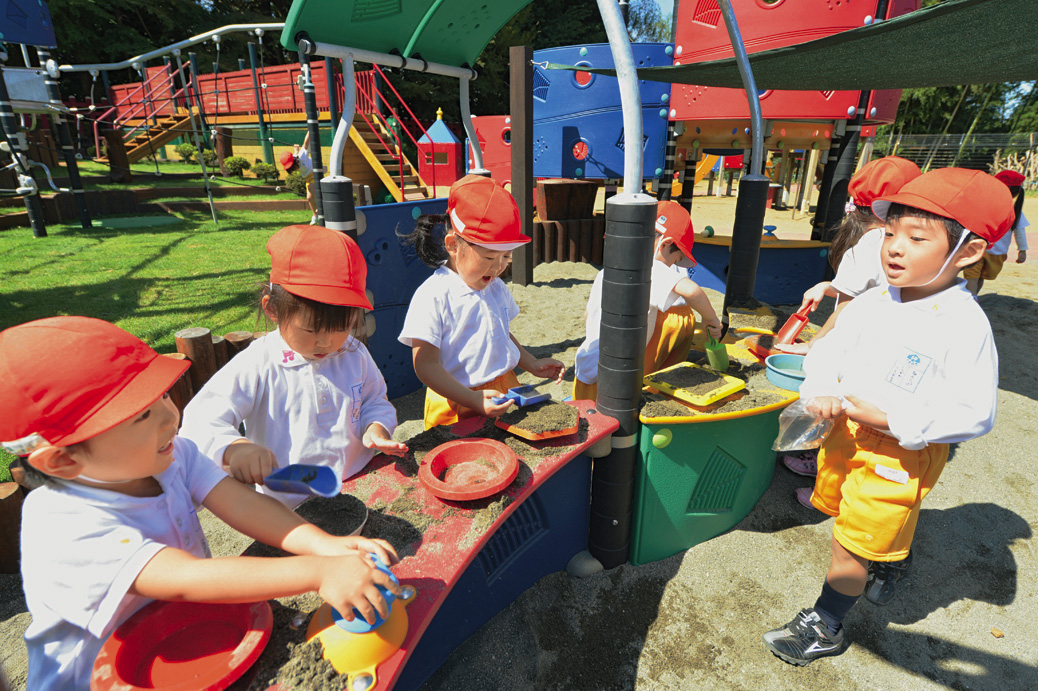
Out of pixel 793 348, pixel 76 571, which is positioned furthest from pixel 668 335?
pixel 76 571

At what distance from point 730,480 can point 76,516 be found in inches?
95.7

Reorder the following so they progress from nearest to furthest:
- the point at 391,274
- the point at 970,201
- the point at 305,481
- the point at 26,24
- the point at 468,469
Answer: the point at 305,481, the point at 970,201, the point at 468,469, the point at 391,274, the point at 26,24

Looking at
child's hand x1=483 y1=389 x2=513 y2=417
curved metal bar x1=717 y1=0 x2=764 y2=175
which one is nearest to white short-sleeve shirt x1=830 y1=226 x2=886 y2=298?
curved metal bar x1=717 y1=0 x2=764 y2=175

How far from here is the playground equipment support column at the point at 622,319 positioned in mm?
1754

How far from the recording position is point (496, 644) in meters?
2.04

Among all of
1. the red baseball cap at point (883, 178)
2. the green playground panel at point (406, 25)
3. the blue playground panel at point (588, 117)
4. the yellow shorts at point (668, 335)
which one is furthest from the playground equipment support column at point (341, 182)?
the blue playground panel at point (588, 117)

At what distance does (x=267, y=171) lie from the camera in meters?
14.5

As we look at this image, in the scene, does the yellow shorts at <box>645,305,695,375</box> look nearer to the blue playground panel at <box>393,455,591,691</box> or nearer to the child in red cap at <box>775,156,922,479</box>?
the child in red cap at <box>775,156,922,479</box>

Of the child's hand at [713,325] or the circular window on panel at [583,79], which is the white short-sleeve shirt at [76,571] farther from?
the circular window on panel at [583,79]

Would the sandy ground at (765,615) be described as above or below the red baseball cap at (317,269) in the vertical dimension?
below

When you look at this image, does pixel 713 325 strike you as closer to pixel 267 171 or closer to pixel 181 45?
pixel 181 45

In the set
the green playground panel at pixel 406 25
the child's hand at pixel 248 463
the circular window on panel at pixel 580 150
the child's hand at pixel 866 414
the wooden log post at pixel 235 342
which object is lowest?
the wooden log post at pixel 235 342

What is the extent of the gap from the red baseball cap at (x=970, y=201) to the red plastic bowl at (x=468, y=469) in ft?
4.95

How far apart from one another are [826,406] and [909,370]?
0.27 metres
